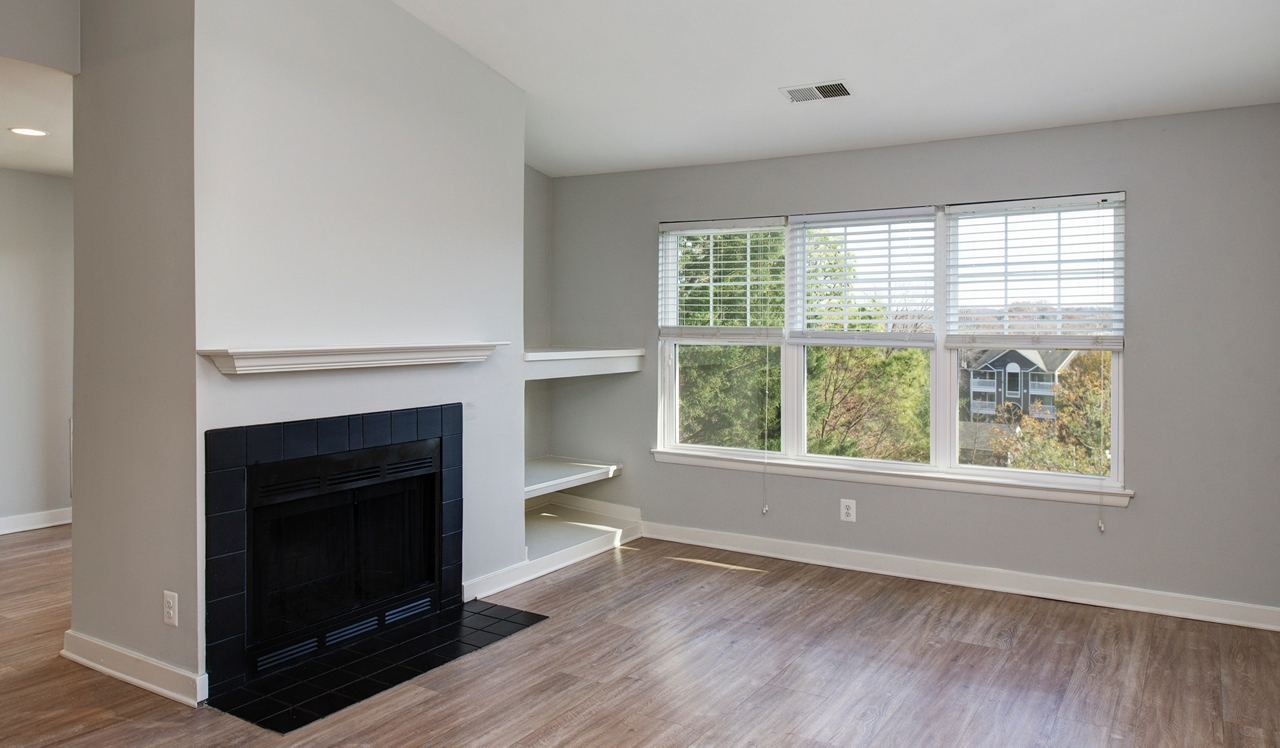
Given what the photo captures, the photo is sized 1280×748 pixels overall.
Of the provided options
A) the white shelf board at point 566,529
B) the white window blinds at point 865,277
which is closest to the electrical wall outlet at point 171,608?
the white shelf board at point 566,529

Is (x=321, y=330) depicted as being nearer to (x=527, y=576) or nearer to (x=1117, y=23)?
(x=527, y=576)

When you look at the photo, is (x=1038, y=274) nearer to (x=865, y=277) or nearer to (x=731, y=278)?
(x=865, y=277)

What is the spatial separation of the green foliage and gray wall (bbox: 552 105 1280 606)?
0.42 ft

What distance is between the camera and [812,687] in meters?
2.97

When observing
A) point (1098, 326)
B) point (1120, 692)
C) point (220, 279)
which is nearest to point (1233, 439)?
point (1098, 326)

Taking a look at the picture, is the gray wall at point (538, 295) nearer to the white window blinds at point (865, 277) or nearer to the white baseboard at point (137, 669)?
the white window blinds at point (865, 277)

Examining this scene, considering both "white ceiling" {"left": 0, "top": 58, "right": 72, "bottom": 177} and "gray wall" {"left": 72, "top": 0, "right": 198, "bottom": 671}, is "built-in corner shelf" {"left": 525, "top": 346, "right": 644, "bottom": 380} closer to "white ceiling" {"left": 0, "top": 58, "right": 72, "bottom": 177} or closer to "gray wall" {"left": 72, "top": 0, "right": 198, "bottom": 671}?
"gray wall" {"left": 72, "top": 0, "right": 198, "bottom": 671}

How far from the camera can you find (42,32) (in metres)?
2.94

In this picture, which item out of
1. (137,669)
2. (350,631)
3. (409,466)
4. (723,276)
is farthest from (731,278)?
(137,669)

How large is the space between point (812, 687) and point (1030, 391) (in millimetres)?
2007

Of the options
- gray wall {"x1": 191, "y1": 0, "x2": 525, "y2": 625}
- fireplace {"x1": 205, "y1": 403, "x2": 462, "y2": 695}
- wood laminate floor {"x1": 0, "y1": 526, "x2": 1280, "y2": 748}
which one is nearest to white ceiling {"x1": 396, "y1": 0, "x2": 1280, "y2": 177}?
gray wall {"x1": 191, "y1": 0, "x2": 525, "y2": 625}

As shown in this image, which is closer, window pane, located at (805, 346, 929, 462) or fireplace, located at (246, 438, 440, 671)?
fireplace, located at (246, 438, 440, 671)

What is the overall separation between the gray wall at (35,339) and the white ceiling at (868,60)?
3246 millimetres

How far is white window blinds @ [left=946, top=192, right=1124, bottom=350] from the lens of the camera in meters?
3.87
